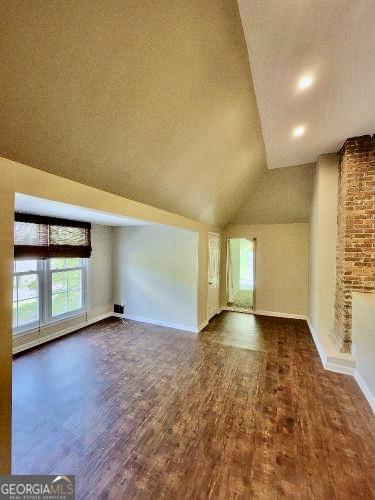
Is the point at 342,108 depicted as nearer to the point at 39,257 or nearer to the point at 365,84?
the point at 365,84

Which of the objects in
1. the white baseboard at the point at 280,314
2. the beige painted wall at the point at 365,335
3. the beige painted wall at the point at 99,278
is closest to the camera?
the beige painted wall at the point at 365,335

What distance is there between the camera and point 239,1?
1.35 m

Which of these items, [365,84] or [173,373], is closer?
[365,84]

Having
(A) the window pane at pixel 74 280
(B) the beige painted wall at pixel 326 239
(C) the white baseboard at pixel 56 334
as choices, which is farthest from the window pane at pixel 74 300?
(B) the beige painted wall at pixel 326 239

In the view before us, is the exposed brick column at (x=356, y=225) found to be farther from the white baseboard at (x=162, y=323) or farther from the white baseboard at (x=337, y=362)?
the white baseboard at (x=162, y=323)

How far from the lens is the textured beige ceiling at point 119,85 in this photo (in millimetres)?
1091

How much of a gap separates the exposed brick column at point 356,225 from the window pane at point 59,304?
485 centimetres

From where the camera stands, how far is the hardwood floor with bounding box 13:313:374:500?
61.4 inches

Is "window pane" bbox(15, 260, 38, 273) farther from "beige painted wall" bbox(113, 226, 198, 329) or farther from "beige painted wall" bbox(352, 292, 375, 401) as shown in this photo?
"beige painted wall" bbox(352, 292, 375, 401)

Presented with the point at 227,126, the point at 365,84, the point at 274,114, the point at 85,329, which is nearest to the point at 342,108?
the point at 365,84

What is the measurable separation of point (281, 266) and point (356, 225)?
2.63m

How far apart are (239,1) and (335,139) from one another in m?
2.58

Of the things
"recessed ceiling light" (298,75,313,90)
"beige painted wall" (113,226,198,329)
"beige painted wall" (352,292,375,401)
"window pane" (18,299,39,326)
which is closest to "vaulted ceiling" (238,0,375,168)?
"recessed ceiling light" (298,75,313,90)

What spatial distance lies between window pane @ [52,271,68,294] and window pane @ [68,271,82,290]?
10cm
